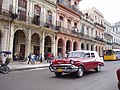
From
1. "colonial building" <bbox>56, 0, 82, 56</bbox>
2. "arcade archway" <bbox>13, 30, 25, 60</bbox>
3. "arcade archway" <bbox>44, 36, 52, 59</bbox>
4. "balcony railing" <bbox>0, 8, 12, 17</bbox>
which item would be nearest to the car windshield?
"balcony railing" <bbox>0, 8, 12, 17</bbox>

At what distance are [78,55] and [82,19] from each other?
92.7 feet

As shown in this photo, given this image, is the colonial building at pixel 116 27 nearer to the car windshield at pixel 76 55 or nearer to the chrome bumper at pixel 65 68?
the car windshield at pixel 76 55

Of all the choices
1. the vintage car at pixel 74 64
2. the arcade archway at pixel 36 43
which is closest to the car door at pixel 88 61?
the vintage car at pixel 74 64

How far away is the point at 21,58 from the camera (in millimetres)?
24562

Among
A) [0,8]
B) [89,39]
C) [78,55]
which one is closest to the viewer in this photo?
[78,55]

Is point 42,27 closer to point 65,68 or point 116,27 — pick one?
point 65,68

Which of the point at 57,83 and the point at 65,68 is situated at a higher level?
the point at 65,68

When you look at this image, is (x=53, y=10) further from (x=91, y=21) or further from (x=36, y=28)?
(x=91, y=21)

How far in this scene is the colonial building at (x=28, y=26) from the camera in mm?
21281

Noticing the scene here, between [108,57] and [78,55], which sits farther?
[108,57]

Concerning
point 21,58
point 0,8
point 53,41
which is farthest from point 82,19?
point 0,8

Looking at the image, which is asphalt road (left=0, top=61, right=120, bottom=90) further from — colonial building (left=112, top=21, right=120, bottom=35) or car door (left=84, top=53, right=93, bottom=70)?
colonial building (left=112, top=21, right=120, bottom=35)

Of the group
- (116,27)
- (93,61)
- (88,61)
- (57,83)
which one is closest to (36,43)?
(93,61)

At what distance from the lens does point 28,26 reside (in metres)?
24.2
